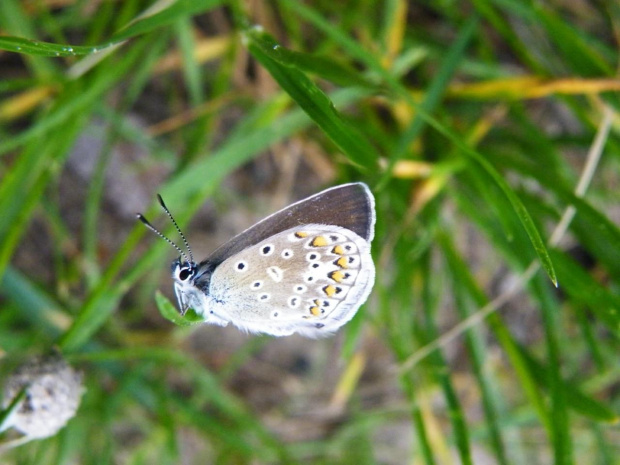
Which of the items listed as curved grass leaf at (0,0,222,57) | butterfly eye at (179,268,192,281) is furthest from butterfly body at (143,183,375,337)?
curved grass leaf at (0,0,222,57)

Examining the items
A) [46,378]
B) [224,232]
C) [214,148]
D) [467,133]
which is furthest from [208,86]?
[46,378]

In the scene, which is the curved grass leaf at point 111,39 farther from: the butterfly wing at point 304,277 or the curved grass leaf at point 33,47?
the butterfly wing at point 304,277

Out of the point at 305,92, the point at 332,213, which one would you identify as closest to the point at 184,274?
the point at 332,213

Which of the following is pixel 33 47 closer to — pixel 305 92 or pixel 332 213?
pixel 305 92

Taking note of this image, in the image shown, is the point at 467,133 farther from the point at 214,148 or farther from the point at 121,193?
the point at 121,193

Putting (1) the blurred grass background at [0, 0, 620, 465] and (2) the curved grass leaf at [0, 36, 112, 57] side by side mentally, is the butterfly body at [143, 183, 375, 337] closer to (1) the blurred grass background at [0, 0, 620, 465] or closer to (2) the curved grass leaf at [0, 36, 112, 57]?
(1) the blurred grass background at [0, 0, 620, 465]

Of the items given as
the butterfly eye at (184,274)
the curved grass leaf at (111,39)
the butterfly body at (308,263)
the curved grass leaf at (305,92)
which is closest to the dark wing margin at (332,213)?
the butterfly body at (308,263)

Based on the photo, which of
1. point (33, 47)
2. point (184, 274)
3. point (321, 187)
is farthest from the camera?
point (321, 187)
